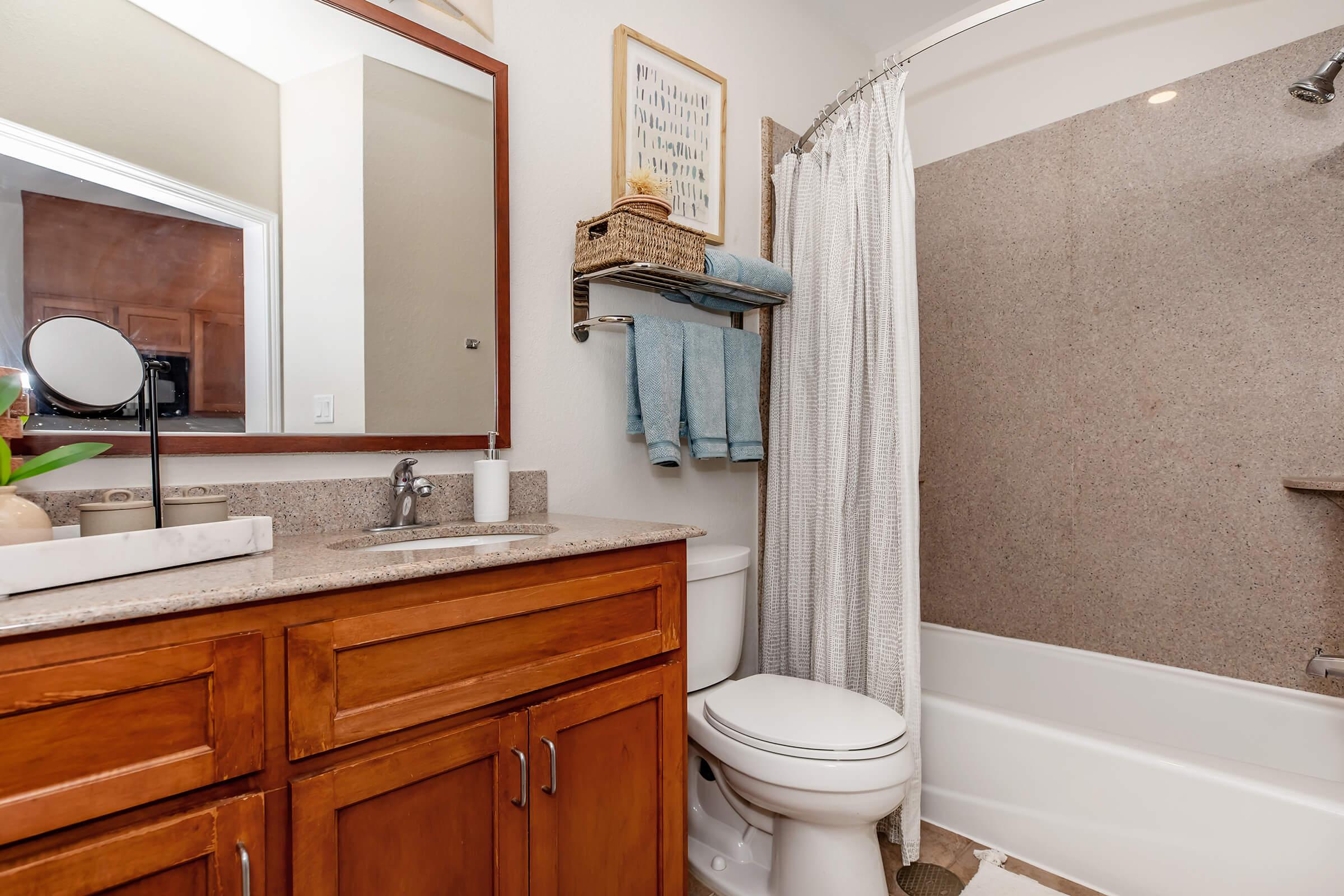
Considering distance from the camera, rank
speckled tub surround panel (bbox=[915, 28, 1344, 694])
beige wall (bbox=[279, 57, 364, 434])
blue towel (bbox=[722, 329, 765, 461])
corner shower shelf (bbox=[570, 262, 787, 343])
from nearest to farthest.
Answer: beige wall (bbox=[279, 57, 364, 434]), corner shower shelf (bbox=[570, 262, 787, 343]), speckled tub surround panel (bbox=[915, 28, 1344, 694]), blue towel (bbox=[722, 329, 765, 461])

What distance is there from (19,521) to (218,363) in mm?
470

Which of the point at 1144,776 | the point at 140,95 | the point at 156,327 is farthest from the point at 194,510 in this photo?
the point at 1144,776

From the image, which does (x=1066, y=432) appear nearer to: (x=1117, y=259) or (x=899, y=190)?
(x=1117, y=259)

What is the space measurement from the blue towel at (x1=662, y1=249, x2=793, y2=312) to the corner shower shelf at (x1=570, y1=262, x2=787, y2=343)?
0.05 ft

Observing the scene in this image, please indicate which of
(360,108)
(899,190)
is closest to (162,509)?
(360,108)

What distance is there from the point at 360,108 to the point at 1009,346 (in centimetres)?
212

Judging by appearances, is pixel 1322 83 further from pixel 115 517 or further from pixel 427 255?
pixel 115 517

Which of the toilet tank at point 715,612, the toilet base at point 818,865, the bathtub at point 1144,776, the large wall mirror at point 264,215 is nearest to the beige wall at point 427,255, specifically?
the large wall mirror at point 264,215

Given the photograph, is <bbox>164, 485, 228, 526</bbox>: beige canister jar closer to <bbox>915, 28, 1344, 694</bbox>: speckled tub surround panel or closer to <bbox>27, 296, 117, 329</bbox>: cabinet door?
<bbox>27, 296, 117, 329</bbox>: cabinet door

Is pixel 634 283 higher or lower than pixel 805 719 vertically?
higher

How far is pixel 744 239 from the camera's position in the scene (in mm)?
2273

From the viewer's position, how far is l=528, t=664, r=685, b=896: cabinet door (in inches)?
42.6

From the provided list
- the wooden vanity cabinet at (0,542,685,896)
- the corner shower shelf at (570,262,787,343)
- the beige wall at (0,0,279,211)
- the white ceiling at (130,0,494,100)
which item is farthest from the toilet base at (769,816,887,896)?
the white ceiling at (130,0,494,100)

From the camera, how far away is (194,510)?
99 cm
